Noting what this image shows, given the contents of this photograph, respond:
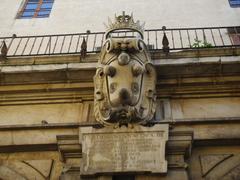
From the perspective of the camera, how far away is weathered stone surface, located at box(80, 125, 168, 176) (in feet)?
17.7

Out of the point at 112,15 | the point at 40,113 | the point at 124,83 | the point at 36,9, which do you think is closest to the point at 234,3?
the point at 112,15

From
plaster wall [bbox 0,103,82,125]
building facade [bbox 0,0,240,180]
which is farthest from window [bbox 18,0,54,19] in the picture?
plaster wall [bbox 0,103,82,125]

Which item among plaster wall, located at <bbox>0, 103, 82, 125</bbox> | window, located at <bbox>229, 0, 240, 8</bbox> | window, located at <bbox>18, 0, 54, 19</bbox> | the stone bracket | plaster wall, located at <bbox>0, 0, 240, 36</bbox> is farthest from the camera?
window, located at <bbox>18, 0, 54, 19</bbox>

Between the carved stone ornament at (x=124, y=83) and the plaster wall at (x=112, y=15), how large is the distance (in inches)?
166

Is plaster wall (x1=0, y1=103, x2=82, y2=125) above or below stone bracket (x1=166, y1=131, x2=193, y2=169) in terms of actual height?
above

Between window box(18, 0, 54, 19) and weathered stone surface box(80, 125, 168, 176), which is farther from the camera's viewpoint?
window box(18, 0, 54, 19)

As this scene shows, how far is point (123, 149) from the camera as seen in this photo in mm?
5559

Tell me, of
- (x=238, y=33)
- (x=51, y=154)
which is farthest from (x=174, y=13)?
(x=51, y=154)

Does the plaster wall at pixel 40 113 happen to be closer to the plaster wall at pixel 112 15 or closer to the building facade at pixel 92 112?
the building facade at pixel 92 112

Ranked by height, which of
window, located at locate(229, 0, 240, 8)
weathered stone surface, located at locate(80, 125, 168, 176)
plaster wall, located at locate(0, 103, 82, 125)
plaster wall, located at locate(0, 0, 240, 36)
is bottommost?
weathered stone surface, located at locate(80, 125, 168, 176)

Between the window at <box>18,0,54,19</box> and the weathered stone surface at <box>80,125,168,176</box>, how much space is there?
6597 millimetres

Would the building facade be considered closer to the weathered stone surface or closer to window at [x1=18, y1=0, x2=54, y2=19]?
the weathered stone surface

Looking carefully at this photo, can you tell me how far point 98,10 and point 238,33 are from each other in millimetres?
4125

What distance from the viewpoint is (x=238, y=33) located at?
962cm
